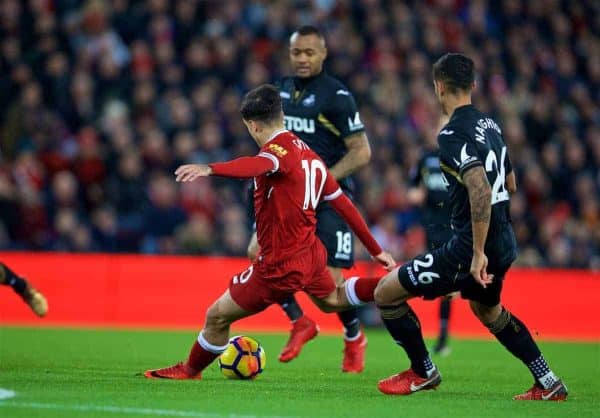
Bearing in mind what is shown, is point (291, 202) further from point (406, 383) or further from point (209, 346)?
point (406, 383)

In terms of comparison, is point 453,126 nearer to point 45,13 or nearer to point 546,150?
point 45,13

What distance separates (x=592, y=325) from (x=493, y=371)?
20.8 ft

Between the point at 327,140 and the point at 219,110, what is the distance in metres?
8.14

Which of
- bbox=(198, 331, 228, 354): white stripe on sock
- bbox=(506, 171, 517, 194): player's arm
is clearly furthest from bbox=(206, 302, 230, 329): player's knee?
bbox=(506, 171, 517, 194): player's arm

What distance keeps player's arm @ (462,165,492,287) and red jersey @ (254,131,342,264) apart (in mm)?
1150

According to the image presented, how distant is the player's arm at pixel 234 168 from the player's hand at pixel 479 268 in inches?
53.9

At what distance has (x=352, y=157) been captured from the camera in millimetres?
9617

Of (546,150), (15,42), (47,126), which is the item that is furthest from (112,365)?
(546,150)

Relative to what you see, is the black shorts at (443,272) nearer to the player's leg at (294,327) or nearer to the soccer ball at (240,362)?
the soccer ball at (240,362)

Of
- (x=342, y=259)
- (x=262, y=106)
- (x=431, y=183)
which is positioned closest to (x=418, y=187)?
(x=431, y=183)

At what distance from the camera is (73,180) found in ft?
53.5

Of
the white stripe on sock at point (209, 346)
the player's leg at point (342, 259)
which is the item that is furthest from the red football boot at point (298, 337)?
the white stripe on sock at point (209, 346)

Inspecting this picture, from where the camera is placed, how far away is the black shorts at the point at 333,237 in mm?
9469

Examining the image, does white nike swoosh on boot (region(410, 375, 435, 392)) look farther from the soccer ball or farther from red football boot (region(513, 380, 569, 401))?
the soccer ball
